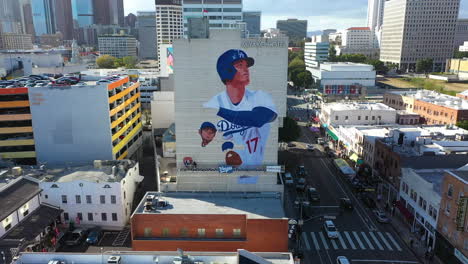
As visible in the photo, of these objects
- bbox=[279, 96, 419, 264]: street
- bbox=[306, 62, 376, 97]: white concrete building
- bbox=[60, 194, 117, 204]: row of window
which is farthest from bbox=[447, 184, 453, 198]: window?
bbox=[306, 62, 376, 97]: white concrete building

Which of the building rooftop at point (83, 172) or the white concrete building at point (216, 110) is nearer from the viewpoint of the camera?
the white concrete building at point (216, 110)

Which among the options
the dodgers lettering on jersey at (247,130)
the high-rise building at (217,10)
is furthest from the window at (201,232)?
the high-rise building at (217,10)

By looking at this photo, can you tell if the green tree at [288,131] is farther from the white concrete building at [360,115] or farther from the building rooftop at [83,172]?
the building rooftop at [83,172]

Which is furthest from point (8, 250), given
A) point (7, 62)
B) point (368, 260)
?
point (7, 62)

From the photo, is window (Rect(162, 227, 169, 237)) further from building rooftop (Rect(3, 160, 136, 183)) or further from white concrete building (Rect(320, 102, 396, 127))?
white concrete building (Rect(320, 102, 396, 127))

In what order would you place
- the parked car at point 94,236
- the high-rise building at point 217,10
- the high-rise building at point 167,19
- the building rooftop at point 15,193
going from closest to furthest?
the building rooftop at point 15,193, the parked car at point 94,236, the high-rise building at point 217,10, the high-rise building at point 167,19
